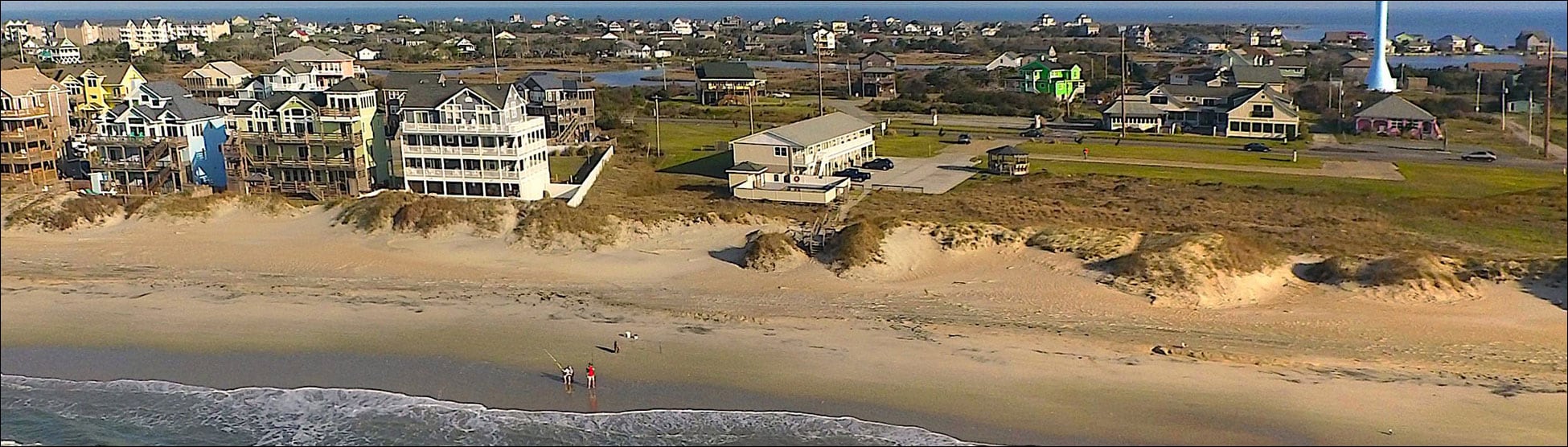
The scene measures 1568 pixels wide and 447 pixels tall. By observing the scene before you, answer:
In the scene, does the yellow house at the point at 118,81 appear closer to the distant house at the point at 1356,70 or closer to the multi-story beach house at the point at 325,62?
the multi-story beach house at the point at 325,62

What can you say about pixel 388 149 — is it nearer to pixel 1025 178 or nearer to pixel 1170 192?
pixel 1025 178

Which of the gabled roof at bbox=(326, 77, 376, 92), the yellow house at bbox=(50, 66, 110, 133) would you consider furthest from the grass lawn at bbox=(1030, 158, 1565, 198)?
the yellow house at bbox=(50, 66, 110, 133)

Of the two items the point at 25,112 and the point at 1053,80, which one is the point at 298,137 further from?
the point at 1053,80

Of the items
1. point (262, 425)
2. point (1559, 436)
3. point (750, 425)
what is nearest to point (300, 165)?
point (262, 425)

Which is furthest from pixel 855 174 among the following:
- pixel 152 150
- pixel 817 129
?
pixel 152 150

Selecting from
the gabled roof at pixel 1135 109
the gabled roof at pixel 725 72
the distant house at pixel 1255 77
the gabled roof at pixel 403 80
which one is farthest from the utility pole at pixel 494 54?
the distant house at pixel 1255 77
